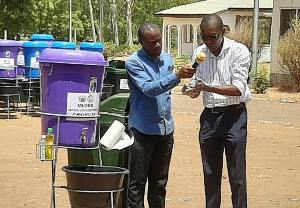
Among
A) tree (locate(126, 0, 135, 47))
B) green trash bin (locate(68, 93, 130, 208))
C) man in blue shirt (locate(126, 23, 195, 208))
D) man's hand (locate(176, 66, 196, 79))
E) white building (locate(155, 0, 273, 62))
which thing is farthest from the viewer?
tree (locate(126, 0, 135, 47))

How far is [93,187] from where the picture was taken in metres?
5.49

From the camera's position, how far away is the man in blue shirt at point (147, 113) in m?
5.88

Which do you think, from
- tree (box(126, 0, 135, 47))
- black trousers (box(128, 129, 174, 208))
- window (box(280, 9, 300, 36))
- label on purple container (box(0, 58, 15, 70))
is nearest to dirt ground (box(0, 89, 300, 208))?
label on purple container (box(0, 58, 15, 70))

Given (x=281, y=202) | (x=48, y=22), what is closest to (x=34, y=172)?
(x=281, y=202)

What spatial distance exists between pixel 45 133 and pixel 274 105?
13.9 m

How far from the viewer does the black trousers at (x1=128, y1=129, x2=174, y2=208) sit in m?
6.02

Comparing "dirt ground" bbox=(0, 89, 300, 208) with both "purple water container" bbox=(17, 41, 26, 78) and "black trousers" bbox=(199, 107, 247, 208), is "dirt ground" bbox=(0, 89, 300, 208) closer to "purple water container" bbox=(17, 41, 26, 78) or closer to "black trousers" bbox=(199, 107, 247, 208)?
"purple water container" bbox=(17, 41, 26, 78)

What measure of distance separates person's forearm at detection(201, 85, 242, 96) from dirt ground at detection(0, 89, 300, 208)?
82.1 inches

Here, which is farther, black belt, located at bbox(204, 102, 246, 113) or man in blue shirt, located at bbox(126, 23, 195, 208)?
black belt, located at bbox(204, 102, 246, 113)

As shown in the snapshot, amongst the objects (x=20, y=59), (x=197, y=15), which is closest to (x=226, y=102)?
(x=20, y=59)

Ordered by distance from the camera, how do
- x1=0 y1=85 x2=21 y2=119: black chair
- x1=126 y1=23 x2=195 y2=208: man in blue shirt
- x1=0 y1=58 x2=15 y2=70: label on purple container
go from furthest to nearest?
1. x1=0 y1=58 x2=15 y2=70: label on purple container
2. x1=0 y1=85 x2=21 y2=119: black chair
3. x1=126 y1=23 x2=195 y2=208: man in blue shirt

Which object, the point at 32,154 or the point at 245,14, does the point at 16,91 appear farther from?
the point at 245,14

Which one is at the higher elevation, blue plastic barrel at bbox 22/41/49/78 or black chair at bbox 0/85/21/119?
blue plastic barrel at bbox 22/41/49/78

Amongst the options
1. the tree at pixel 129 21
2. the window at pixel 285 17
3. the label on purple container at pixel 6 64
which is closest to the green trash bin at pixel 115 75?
the label on purple container at pixel 6 64
